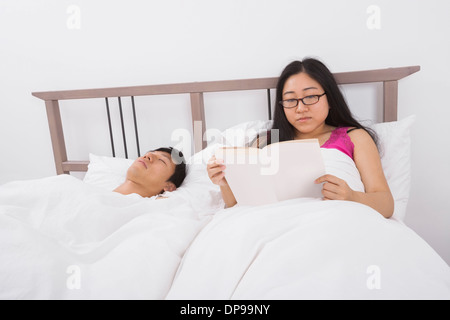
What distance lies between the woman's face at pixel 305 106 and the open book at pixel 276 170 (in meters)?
0.34

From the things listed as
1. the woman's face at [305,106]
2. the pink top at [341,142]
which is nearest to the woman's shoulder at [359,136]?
the pink top at [341,142]

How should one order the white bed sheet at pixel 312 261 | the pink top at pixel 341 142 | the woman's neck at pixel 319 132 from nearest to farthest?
the white bed sheet at pixel 312 261 < the pink top at pixel 341 142 < the woman's neck at pixel 319 132

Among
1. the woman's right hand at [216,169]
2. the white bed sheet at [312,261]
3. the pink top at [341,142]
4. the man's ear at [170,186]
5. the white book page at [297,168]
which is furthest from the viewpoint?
the man's ear at [170,186]

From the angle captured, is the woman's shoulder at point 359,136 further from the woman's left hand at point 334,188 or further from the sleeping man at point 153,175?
the sleeping man at point 153,175

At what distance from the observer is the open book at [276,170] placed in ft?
2.82

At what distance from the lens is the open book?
0.86 meters

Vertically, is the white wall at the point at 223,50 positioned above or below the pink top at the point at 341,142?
above

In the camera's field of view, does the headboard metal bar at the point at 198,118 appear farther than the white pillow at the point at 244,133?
Yes

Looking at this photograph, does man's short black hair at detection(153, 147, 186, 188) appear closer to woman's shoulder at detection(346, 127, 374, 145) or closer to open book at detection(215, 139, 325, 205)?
open book at detection(215, 139, 325, 205)

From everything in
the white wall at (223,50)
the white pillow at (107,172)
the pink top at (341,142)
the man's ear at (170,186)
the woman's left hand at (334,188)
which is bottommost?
the man's ear at (170,186)

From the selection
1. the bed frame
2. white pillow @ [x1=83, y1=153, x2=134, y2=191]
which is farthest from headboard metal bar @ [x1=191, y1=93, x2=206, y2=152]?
white pillow @ [x1=83, y1=153, x2=134, y2=191]

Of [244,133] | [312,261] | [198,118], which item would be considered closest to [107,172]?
[198,118]

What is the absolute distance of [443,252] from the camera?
1476mm
